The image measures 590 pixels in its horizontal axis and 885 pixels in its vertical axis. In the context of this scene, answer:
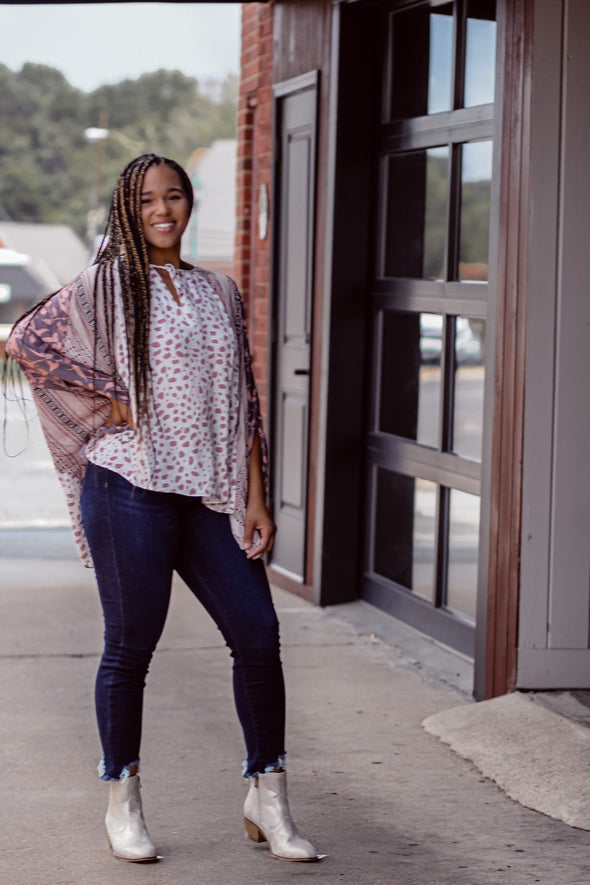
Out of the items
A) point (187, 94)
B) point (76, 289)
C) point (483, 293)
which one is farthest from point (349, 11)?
point (187, 94)

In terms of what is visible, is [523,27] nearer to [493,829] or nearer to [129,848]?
[493,829]

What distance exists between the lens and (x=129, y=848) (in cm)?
358

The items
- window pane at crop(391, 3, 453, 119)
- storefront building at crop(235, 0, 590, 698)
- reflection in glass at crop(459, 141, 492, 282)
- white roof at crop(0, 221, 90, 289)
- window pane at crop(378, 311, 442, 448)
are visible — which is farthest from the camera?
white roof at crop(0, 221, 90, 289)

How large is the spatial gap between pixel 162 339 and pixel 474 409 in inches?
89.7

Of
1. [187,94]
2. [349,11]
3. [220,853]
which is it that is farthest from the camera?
[187,94]

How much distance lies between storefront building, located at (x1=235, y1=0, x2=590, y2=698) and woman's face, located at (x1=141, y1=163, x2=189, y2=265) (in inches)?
62.7

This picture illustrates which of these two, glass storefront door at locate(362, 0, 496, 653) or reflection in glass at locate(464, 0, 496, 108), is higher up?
reflection in glass at locate(464, 0, 496, 108)

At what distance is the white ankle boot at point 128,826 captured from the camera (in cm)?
358

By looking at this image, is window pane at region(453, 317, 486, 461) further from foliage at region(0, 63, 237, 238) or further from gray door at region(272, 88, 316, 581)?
foliage at region(0, 63, 237, 238)

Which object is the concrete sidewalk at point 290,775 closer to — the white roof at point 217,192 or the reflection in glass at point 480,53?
the reflection in glass at point 480,53

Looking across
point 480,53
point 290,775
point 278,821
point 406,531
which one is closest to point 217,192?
point 406,531

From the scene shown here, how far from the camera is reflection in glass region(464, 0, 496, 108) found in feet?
17.7

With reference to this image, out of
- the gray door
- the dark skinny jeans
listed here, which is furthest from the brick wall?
the dark skinny jeans

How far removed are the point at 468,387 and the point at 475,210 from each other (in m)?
0.69
